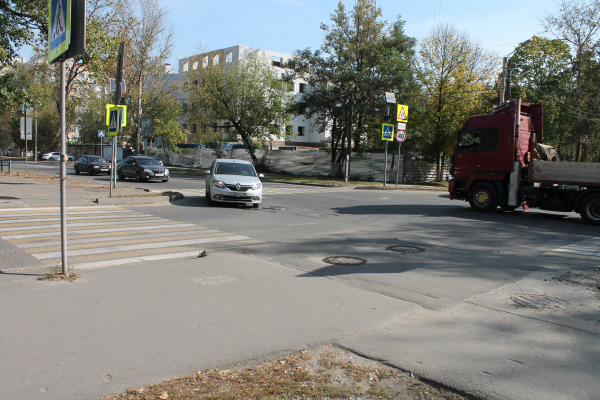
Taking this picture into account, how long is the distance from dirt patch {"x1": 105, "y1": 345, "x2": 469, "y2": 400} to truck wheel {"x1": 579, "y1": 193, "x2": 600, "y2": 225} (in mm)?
12259

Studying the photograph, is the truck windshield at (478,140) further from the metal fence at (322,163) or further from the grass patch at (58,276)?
the grass patch at (58,276)

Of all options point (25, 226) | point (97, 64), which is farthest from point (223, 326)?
point (97, 64)

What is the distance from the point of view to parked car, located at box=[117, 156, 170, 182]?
27.8 m

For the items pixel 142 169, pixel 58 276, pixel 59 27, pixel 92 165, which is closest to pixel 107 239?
pixel 58 276

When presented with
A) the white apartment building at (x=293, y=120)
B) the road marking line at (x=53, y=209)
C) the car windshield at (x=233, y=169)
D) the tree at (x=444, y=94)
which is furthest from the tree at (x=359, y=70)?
the white apartment building at (x=293, y=120)

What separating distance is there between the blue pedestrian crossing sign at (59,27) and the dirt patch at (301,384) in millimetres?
4522

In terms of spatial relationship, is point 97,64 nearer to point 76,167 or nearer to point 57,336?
point 76,167

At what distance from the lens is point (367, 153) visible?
36344 millimetres

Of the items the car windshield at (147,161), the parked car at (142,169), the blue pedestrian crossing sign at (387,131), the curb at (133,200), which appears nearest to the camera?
the curb at (133,200)

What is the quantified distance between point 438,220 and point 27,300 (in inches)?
441

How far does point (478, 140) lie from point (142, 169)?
1999cm

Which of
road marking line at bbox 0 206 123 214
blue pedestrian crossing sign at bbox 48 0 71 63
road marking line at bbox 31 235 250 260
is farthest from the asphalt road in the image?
road marking line at bbox 0 206 123 214

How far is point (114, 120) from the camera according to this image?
16.8 metres

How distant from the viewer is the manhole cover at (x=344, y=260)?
305 inches
